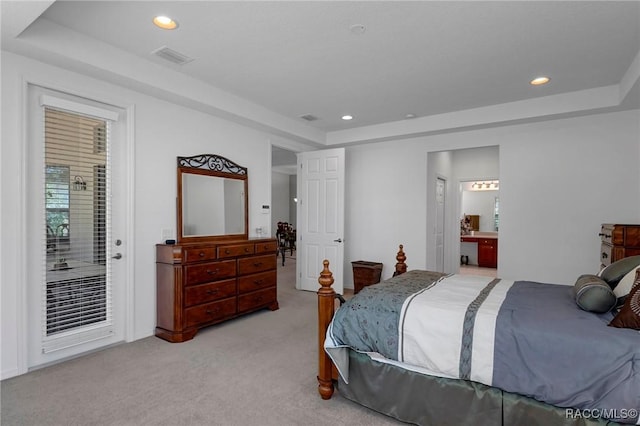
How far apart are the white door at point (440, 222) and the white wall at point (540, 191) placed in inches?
25.5

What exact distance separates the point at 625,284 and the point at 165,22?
3512mm

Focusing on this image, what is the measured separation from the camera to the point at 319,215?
18.6 ft

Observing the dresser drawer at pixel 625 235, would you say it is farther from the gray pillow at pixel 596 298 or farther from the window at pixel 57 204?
the window at pixel 57 204

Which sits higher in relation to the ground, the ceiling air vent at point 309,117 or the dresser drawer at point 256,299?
the ceiling air vent at point 309,117

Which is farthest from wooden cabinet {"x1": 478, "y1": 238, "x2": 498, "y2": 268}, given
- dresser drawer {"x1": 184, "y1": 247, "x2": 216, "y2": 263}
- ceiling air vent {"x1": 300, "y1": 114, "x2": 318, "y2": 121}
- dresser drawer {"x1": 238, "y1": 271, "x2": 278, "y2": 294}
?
dresser drawer {"x1": 184, "y1": 247, "x2": 216, "y2": 263}

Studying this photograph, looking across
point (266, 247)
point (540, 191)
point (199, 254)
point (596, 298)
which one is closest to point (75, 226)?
point (199, 254)

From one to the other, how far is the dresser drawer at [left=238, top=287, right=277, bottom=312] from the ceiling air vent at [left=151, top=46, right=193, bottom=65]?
2575mm

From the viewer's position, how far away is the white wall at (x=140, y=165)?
103 inches

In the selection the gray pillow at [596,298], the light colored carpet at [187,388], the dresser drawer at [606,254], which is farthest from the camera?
the dresser drawer at [606,254]

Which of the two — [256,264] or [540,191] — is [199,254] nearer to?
[256,264]

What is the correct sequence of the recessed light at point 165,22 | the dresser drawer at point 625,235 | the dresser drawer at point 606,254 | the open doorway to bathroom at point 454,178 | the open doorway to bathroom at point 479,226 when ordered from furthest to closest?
the open doorway to bathroom at point 479,226
the open doorway to bathroom at point 454,178
the dresser drawer at point 606,254
the dresser drawer at point 625,235
the recessed light at point 165,22

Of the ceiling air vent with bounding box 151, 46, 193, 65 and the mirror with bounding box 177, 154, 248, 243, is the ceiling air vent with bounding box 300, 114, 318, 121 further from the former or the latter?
the ceiling air vent with bounding box 151, 46, 193, 65

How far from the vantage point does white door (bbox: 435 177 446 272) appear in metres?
6.08

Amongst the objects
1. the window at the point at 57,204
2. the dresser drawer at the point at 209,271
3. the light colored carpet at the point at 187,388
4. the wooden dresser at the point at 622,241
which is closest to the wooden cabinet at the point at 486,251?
the wooden dresser at the point at 622,241
